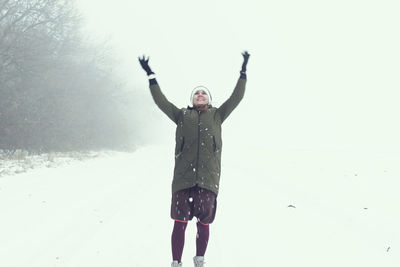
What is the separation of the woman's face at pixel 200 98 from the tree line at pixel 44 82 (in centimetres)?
1117

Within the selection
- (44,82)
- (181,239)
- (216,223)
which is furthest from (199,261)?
(44,82)

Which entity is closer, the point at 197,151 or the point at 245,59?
the point at 197,151

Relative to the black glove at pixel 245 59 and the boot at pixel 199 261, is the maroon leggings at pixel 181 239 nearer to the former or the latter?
the boot at pixel 199 261

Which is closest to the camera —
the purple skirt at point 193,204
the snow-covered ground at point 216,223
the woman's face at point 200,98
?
the purple skirt at point 193,204

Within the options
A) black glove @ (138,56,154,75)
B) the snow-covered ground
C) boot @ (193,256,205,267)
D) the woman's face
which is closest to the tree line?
the snow-covered ground

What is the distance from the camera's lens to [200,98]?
11.1ft

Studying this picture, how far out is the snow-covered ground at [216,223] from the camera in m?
3.69

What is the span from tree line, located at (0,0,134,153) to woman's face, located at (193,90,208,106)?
11.2 m

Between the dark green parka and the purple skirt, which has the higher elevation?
the dark green parka

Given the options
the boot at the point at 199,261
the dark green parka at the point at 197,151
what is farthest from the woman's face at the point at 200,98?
the boot at the point at 199,261

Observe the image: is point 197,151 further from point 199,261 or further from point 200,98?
point 199,261

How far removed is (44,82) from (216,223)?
43.6 ft

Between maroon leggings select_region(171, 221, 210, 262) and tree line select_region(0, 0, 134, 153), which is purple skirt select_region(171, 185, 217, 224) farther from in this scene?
tree line select_region(0, 0, 134, 153)

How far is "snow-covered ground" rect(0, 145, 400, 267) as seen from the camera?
145 inches
